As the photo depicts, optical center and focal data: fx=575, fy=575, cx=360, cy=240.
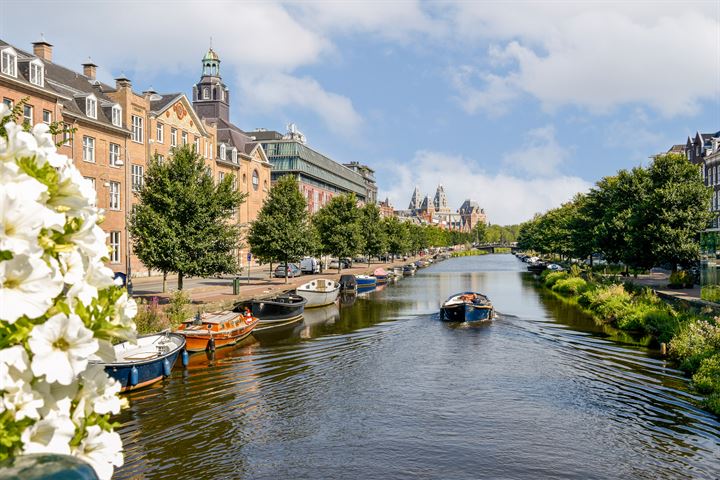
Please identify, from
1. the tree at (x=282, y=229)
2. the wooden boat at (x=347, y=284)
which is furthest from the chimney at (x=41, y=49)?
the wooden boat at (x=347, y=284)

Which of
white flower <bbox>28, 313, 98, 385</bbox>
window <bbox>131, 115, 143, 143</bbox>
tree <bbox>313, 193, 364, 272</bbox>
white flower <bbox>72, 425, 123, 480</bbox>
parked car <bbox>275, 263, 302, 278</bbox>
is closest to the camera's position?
white flower <bbox>28, 313, 98, 385</bbox>

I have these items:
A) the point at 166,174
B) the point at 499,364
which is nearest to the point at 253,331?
the point at 166,174

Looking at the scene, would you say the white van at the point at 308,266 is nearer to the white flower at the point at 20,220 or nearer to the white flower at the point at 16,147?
the white flower at the point at 16,147

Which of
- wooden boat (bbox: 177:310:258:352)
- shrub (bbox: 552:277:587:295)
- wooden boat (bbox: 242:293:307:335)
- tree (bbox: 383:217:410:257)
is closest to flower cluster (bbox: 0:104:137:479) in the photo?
wooden boat (bbox: 177:310:258:352)

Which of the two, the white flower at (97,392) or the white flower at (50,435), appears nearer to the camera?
the white flower at (50,435)

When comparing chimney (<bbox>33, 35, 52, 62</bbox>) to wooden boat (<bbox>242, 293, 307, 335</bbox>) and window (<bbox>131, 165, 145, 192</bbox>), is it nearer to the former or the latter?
window (<bbox>131, 165, 145, 192</bbox>)

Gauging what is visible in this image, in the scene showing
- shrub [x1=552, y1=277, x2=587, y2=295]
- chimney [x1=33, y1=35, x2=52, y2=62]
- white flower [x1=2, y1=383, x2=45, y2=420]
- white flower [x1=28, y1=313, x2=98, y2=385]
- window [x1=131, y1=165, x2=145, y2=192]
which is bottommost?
shrub [x1=552, y1=277, x2=587, y2=295]

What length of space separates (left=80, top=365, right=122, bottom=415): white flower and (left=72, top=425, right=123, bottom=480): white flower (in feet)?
0.46

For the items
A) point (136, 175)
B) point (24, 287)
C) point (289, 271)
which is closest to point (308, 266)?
point (289, 271)

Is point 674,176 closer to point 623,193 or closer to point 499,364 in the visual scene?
point 623,193

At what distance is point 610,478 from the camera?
13617 millimetres

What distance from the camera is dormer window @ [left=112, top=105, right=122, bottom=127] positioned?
5047 cm

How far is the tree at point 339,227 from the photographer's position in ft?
229

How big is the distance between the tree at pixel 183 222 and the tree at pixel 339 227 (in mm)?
34379
